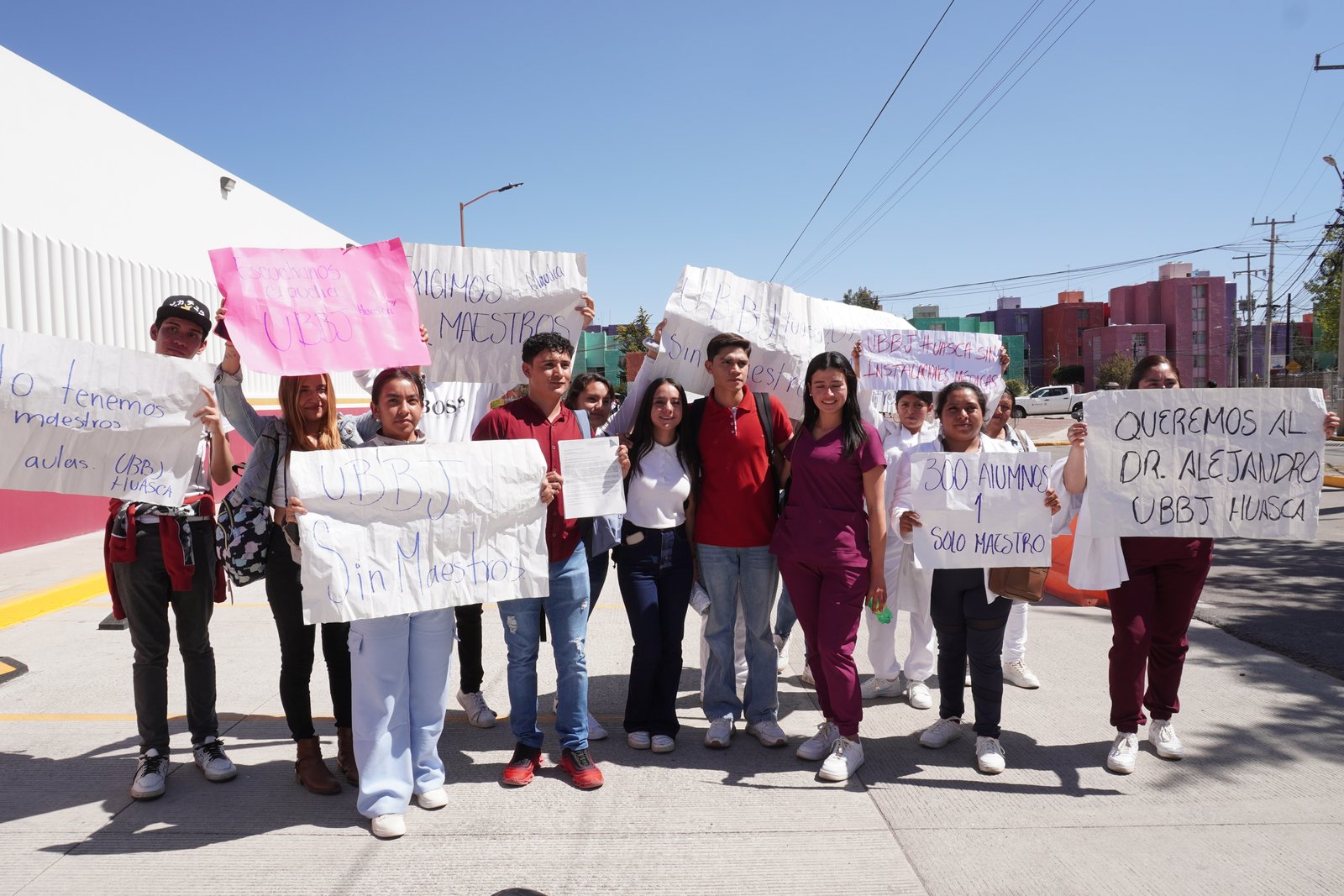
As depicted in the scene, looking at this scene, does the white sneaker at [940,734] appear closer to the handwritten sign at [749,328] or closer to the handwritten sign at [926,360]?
the handwritten sign at [749,328]

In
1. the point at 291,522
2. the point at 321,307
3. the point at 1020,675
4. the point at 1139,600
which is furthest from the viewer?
the point at 1020,675

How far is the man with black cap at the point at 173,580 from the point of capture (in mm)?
3594

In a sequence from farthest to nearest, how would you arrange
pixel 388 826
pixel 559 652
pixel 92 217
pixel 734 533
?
1. pixel 92 217
2. pixel 734 533
3. pixel 559 652
4. pixel 388 826

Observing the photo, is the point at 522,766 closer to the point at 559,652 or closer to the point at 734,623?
the point at 559,652

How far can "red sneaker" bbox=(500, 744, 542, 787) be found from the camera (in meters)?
3.75

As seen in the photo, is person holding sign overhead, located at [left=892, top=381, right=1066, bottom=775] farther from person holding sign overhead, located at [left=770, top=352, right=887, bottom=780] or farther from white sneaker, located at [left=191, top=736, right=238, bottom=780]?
white sneaker, located at [left=191, top=736, right=238, bottom=780]

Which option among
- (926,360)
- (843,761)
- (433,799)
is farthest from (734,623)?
(926,360)

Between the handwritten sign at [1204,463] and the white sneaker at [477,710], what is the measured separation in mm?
3219

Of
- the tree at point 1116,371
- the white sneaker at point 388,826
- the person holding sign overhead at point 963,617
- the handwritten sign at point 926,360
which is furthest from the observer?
the tree at point 1116,371

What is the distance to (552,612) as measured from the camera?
386 centimetres

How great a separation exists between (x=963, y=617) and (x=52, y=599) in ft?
23.8

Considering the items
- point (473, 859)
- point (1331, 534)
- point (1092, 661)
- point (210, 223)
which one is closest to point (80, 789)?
point (473, 859)

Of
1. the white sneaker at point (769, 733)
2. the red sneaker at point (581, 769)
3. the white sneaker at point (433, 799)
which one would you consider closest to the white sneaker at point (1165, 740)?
the white sneaker at point (769, 733)

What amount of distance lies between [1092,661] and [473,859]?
4338 mm
